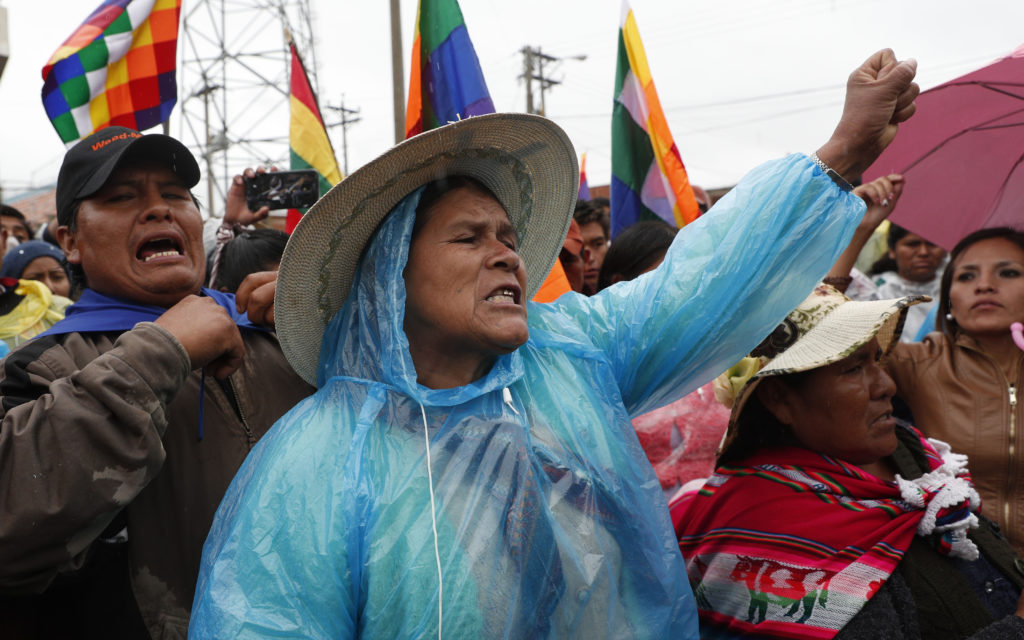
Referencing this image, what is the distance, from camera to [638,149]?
461cm

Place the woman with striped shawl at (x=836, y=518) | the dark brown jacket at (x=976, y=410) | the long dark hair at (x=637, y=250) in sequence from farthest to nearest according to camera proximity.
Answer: the long dark hair at (x=637, y=250) < the dark brown jacket at (x=976, y=410) < the woman with striped shawl at (x=836, y=518)

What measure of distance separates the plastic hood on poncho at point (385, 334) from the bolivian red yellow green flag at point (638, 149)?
294 cm

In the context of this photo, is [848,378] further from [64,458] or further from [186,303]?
[64,458]

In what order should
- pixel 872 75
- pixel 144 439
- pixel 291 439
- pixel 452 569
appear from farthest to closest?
1. pixel 872 75
2. pixel 144 439
3. pixel 291 439
4. pixel 452 569

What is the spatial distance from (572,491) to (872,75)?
1.12 metres

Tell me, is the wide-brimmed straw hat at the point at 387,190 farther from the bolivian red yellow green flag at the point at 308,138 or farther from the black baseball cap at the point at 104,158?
the bolivian red yellow green flag at the point at 308,138

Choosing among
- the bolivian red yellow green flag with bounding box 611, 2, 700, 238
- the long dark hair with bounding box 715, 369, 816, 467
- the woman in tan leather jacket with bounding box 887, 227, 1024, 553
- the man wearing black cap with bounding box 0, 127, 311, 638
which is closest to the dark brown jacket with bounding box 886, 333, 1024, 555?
the woman in tan leather jacket with bounding box 887, 227, 1024, 553

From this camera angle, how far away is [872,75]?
1.74 meters

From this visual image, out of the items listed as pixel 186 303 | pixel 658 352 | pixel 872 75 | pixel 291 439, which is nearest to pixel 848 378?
pixel 658 352

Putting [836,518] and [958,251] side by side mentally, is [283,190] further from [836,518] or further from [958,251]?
[958,251]

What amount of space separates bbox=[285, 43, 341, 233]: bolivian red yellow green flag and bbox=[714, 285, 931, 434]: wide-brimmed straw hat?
2.73m

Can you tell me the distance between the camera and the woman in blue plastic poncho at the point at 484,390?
1.34 meters

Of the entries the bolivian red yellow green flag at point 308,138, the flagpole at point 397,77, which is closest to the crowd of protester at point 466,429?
the bolivian red yellow green flag at point 308,138

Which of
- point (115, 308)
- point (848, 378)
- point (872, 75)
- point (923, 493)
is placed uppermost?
point (872, 75)
